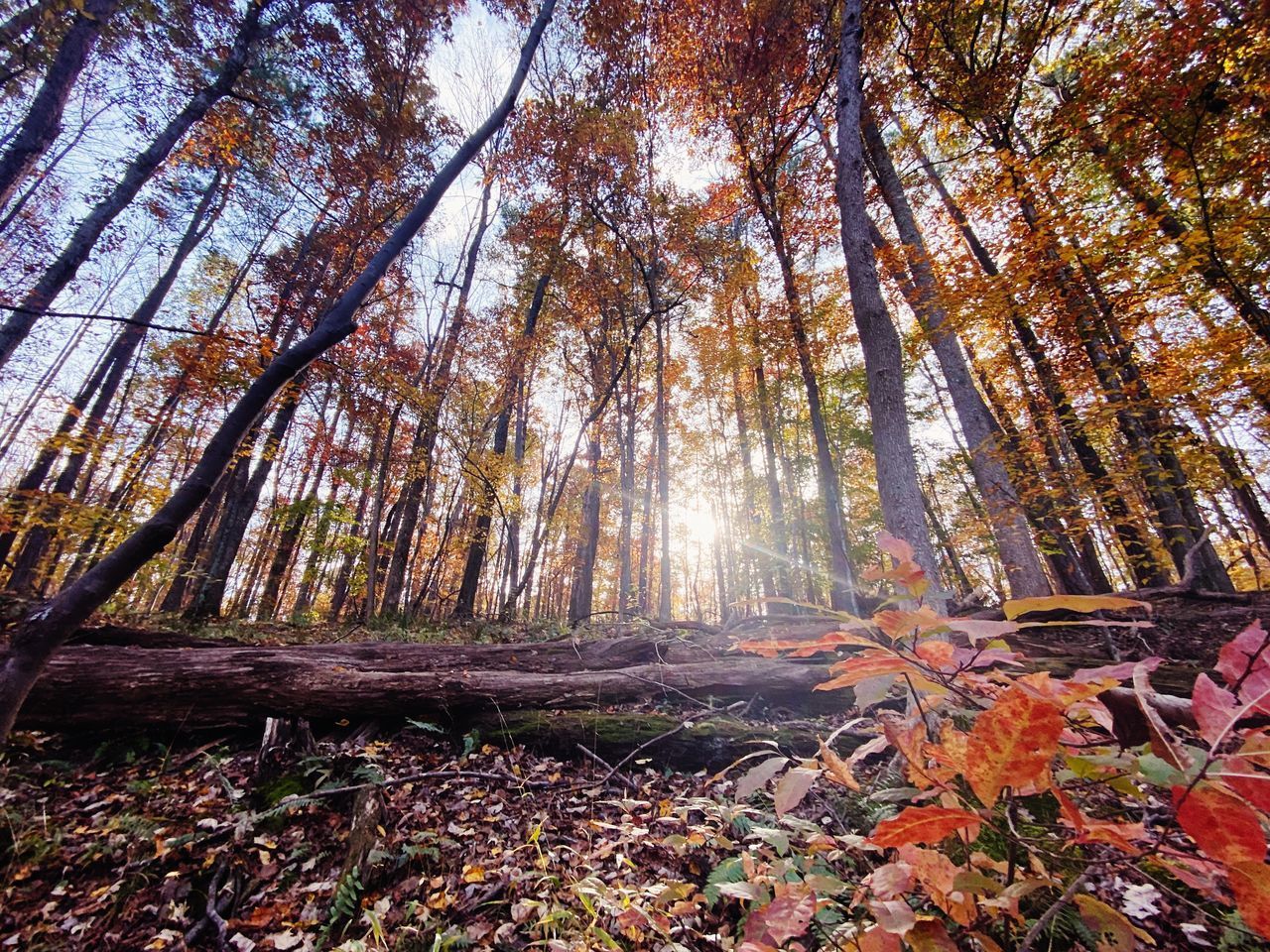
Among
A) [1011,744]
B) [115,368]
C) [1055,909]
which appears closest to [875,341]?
[1011,744]

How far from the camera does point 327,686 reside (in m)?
4.13

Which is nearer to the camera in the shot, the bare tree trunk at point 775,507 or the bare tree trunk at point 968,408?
the bare tree trunk at point 968,408

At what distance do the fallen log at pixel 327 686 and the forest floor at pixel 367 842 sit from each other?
0.19 metres

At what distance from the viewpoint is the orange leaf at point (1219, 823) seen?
869 mm

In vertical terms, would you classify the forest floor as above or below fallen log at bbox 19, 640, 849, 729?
below

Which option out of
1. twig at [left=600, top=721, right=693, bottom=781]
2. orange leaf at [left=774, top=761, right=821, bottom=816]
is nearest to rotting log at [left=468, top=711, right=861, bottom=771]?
twig at [left=600, top=721, right=693, bottom=781]

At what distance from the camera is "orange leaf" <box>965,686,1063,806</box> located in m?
1.00

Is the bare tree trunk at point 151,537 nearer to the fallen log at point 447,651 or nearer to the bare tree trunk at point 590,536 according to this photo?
the fallen log at point 447,651

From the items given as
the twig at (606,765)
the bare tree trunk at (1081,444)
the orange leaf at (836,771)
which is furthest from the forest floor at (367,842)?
the bare tree trunk at (1081,444)

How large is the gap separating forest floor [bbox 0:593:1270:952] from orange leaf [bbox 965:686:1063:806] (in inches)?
30.2

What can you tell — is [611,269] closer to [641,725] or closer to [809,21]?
[809,21]

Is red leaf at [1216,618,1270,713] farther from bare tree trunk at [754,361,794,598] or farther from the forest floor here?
bare tree trunk at [754,361,794,598]

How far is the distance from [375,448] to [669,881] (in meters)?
14.1

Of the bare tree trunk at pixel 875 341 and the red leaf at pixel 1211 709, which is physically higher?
the bare tree trunk at pixel 875 341
